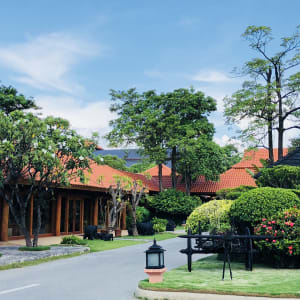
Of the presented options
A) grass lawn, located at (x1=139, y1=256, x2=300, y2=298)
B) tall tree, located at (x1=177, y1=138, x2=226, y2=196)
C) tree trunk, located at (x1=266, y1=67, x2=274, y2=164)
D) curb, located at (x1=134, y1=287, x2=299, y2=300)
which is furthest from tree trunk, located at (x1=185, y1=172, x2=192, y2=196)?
curb, located at (x1=134, y1=287, x2=299, y2=300)

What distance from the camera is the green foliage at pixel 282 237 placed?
Answer: 11016 mm

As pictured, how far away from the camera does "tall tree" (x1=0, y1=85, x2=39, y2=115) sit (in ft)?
116

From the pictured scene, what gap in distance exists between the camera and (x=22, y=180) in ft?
57.8

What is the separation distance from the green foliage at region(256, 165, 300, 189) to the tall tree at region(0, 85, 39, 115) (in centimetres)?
2479

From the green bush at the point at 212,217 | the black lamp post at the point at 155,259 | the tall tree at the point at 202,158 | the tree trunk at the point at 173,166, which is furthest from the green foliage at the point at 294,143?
the black lamp post at the point at 155,259

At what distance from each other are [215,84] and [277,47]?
964cm

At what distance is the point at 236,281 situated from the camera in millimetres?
9133

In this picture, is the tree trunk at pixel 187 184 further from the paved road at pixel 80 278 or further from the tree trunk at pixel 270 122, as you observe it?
the paved road at pixel 80 278

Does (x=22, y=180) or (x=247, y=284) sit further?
(x=22, y=180)

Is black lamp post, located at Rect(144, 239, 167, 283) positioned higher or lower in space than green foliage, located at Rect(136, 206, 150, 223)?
lower

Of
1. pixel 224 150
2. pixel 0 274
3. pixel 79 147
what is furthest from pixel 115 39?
pixel 224 150

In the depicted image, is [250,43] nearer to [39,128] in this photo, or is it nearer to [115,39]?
[115,39]

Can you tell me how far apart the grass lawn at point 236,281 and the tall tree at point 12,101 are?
2766cm

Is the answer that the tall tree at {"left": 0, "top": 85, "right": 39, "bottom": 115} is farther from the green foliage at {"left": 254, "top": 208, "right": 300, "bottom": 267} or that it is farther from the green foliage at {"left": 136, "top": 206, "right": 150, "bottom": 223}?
the green foliage at {"left": 254, "top": 208, "right": 300, "bottom": 267}
